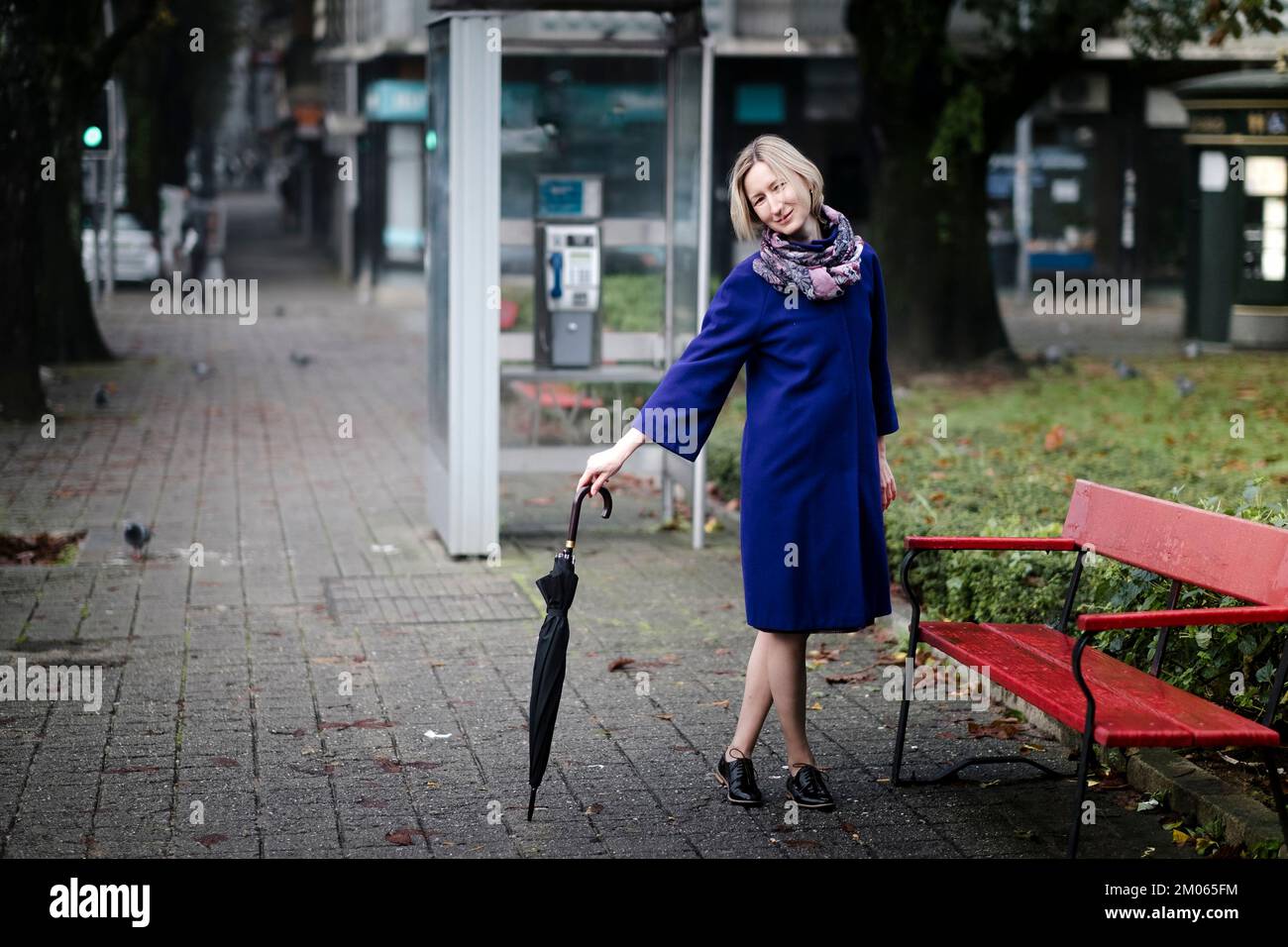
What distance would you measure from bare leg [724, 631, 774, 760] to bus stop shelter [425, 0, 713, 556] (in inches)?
158

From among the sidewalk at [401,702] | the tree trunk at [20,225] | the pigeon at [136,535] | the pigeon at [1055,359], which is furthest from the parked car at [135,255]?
the pigeon at [136,535]

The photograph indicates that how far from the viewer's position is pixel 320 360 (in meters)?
21.5

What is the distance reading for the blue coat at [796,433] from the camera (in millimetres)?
5062

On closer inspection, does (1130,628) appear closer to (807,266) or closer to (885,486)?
(885,486)

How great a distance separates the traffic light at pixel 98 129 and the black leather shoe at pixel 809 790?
13.2 meters

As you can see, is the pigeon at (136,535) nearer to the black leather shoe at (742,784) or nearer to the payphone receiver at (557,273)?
the payphone receiver at (557,273)

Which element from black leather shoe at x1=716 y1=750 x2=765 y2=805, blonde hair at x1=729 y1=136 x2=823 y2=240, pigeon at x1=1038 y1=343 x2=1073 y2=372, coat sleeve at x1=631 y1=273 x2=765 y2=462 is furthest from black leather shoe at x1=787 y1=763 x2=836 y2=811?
pigeon at x1=1038 y1=343 x2=1073 y2=372

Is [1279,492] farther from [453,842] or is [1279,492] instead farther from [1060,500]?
[453,842]

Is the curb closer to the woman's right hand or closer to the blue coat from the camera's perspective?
the blue coat

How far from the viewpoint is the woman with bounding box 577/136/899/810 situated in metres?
5.04

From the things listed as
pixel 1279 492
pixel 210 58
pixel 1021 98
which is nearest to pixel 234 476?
pixel 1279 492

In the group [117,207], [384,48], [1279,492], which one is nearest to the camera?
[1279,492]

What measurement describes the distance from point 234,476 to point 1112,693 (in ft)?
27.9

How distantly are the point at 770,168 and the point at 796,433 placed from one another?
2.39 feet
